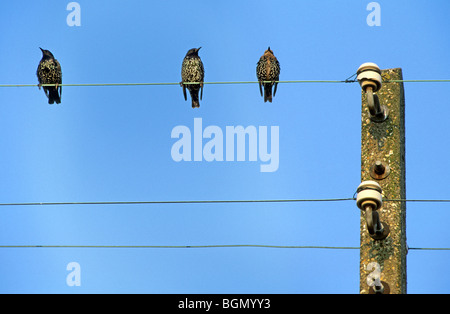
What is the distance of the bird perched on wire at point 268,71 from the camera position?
13672 millimetres

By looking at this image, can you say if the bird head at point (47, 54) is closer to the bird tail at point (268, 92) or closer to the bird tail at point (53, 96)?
the bird tail at point (53, 96)

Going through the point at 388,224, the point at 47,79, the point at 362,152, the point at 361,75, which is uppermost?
the point at 47,79

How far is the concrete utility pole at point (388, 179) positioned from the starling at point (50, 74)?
7132 millimetres

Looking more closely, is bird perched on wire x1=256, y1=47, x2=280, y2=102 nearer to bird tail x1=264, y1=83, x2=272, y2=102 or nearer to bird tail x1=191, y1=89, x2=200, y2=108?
bird tail x1=264, y1=83, x2=272, y2=102

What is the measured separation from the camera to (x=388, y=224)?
7258mm

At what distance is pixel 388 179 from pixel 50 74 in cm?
767

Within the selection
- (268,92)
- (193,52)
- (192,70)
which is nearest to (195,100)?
(192,70)

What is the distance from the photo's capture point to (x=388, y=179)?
7.33m

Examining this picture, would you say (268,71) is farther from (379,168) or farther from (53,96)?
(379,168)

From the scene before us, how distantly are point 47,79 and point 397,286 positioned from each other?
8075 millimetres
